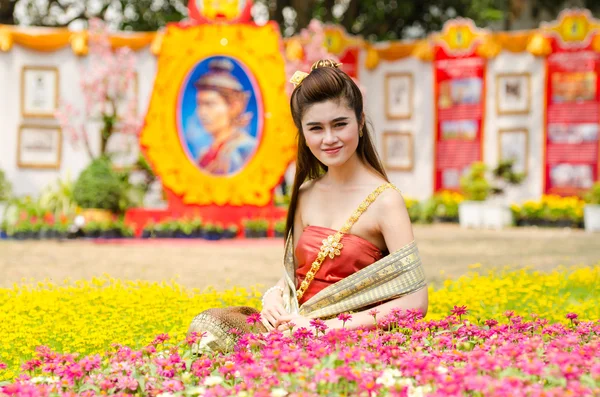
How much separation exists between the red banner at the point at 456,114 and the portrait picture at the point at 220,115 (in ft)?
19.9

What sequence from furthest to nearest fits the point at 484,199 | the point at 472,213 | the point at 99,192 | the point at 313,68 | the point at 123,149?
the point at 123,149, the point at 484,199, the point at 472,213, the point at 99,192, the point at 313,68

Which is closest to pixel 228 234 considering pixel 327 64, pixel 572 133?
pixel 572 133

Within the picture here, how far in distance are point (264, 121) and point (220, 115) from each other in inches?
28.4

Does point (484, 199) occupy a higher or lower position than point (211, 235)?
higher

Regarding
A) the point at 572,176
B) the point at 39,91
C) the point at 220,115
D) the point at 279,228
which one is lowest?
the point at 279,228

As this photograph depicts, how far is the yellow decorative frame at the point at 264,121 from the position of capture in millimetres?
12625

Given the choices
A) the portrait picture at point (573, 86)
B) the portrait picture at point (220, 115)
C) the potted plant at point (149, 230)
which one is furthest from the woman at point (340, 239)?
the portrait picture at point (573, 86)

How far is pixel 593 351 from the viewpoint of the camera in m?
2.50

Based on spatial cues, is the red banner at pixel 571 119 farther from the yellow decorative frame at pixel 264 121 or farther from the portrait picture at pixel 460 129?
the yellow decorative frame at pixel 264 121

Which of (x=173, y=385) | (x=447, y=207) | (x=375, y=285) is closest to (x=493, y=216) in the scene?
(x=447, y=207)

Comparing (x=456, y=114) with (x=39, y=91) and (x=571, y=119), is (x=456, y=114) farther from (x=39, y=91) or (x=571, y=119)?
(x=39, y=91)

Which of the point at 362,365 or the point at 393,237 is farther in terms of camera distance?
the point at 393,237

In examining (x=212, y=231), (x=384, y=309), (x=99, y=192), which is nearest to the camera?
(x=384, y=309)

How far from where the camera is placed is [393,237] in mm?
3139
